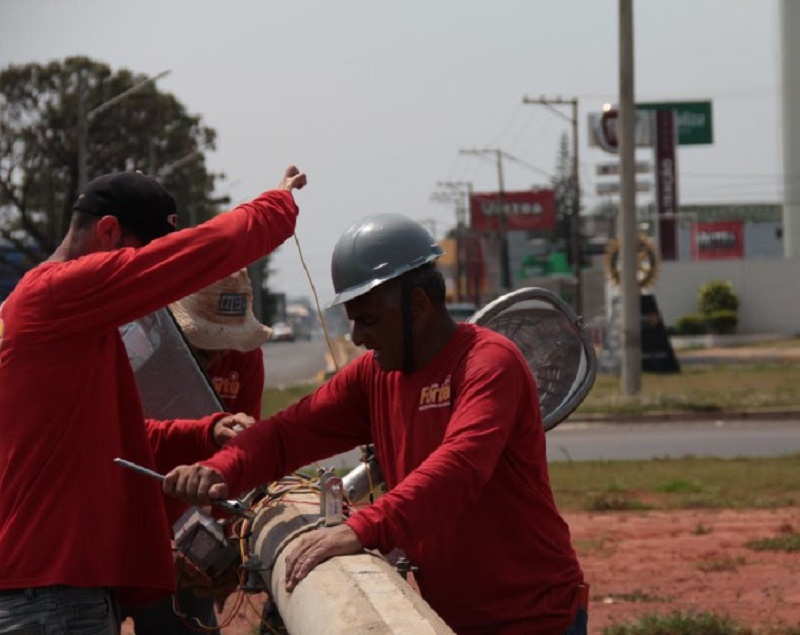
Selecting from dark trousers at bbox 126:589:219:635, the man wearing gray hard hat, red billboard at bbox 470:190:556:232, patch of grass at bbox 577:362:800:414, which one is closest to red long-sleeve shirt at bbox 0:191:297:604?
the man wearing gray hard hat

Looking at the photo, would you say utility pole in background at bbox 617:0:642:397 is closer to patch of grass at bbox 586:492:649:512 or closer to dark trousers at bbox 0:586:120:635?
patch of grass at bbox 586:492:649:512

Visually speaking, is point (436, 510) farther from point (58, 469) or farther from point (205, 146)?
point (205, 146)

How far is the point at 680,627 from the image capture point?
27.8 feet

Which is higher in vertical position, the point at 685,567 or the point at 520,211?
the point at 685,567

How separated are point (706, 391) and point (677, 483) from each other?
15.5 m

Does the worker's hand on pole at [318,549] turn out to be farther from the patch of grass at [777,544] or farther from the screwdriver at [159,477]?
the patch of grass at [777,544]

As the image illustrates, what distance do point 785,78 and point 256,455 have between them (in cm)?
8650

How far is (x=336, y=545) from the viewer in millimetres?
4395

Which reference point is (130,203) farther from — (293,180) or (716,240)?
(716,240)

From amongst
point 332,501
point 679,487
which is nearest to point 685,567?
point 679,487

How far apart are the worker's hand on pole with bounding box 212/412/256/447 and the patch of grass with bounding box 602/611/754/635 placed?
331 centimetres

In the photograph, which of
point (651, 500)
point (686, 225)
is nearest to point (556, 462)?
point (651, 500)

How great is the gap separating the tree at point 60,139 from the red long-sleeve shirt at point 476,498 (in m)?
46.4

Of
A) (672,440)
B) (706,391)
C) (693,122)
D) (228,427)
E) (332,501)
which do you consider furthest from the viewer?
(693,122)
